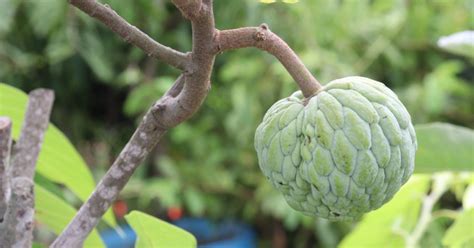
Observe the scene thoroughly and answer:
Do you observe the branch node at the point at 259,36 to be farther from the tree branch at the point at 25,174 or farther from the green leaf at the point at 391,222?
the green leaf at the point at 391,222

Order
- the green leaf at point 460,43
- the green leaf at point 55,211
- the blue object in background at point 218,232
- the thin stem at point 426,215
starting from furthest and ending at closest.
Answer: the blue object in background at point 218,232 → the thin stem at point 426,215 → the green leaf at point 460,43 → the green leaf at point 55,211

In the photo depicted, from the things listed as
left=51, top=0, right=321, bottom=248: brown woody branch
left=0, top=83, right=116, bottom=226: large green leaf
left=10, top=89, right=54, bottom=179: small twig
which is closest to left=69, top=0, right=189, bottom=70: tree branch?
left=51, top=0, right=321, bottom=248: brown woody branch

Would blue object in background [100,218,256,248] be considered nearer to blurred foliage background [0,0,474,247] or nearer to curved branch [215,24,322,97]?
blurred foliage background [0,0,474,247]

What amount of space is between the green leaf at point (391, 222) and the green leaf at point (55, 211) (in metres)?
0.50

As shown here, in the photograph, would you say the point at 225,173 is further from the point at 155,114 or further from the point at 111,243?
the point at 155,114

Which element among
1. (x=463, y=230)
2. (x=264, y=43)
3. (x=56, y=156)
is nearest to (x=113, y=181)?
(x=264, y=43)

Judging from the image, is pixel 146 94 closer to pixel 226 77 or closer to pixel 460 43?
pixel 226 77

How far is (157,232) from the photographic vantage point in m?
0.74

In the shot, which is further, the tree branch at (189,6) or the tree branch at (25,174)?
the tree branch at (25,174)

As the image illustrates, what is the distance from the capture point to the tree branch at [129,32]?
20.4 inches

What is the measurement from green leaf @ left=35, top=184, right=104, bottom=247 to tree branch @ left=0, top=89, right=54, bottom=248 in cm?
10

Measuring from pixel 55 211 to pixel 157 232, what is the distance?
0.58 feet

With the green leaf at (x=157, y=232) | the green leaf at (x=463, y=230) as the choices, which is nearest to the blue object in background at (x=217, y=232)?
the green leaf at (x=463, y=230)

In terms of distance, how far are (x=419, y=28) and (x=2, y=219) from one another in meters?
3.00
